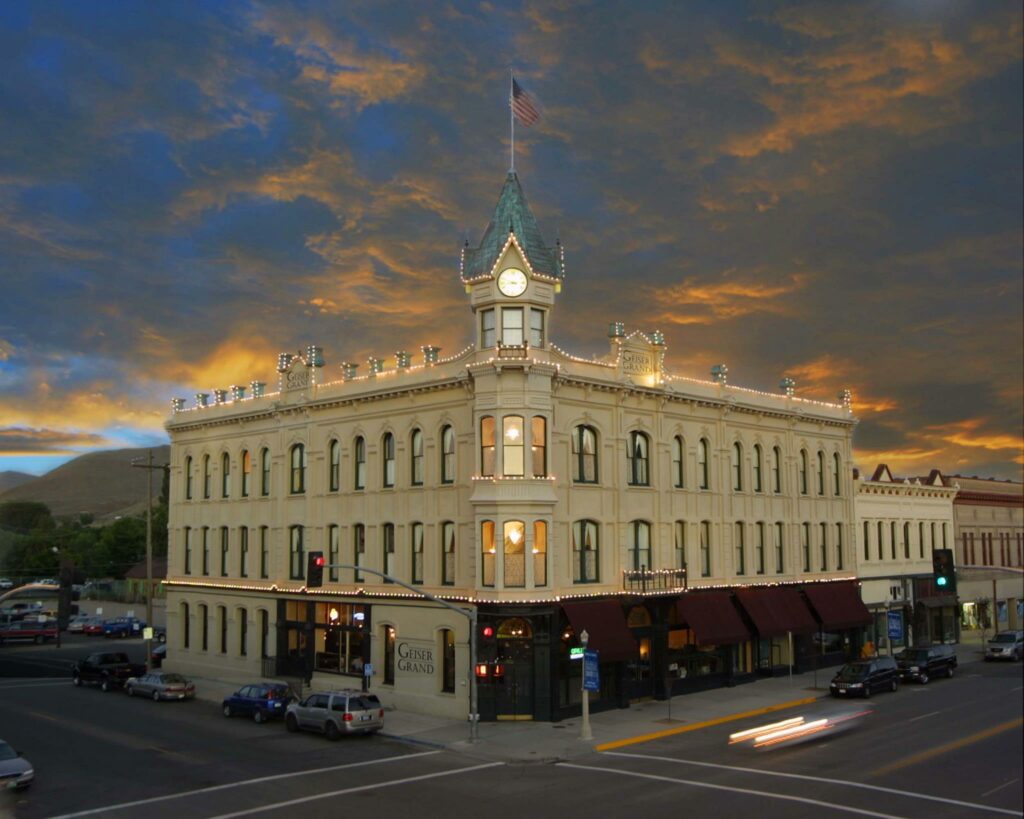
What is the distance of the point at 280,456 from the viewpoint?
48.8m

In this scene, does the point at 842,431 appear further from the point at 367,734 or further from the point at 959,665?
the point at 367,734

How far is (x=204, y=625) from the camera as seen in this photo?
54.1 metres

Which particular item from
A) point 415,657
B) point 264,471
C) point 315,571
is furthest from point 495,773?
point 264,471

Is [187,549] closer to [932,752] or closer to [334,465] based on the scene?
[334,465]

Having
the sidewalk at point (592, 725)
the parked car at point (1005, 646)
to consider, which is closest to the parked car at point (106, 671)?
the sidewalk at point (592, 725)

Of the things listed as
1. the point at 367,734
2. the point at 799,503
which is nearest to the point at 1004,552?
the point at 799,503

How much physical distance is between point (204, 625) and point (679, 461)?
27.5m

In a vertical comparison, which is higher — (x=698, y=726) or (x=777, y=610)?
(x=777, y=610)

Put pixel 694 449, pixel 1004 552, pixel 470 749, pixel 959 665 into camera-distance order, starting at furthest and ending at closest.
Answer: pixel 1004 552 < pixel 959 665 < pixel 694 449 < pixel 470 749

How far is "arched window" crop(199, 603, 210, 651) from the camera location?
5353 cm

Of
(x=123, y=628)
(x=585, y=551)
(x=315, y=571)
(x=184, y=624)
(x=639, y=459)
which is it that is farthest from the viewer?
(x=123, y=628)

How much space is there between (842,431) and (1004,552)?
24177 millimetres

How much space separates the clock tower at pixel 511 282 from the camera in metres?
39.2

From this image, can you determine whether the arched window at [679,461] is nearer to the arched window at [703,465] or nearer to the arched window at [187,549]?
the arched window at [703,465]
